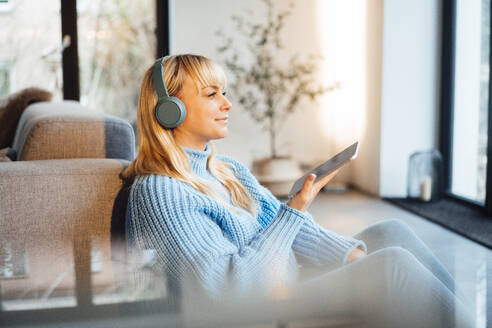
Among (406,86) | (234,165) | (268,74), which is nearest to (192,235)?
(234,165)

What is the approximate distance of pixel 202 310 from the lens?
55cm

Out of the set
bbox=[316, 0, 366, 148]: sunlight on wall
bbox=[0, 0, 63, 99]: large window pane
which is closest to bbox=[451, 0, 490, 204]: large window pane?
bbox=[316, 0, 366, 148]: sunlight on wall

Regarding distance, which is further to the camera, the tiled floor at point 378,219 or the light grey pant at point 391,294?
the tiled floor at point 378,219

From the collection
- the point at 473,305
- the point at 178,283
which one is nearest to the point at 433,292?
the point at 473,305

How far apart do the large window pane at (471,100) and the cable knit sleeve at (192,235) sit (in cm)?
260

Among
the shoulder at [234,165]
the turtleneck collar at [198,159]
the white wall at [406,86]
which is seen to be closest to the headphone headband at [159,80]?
the turtleneck collar at [198,159]

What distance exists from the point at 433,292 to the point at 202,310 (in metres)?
0.37

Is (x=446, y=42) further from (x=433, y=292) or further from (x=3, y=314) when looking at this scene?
(x=3, y=314)

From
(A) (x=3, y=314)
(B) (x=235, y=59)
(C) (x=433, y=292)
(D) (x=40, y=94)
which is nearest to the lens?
(A) (x=3, y=314)

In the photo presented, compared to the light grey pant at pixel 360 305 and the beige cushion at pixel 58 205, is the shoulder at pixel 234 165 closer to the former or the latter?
the beige cushion at pixel 58 205

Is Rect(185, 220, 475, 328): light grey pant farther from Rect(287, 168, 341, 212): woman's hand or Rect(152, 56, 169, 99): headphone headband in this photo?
Rect(152, 56, 169, 99): headphone headband

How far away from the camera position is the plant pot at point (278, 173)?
12.9 ft

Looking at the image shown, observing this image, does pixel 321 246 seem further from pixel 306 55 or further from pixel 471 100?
pixel 306 55

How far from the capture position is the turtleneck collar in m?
1.10
